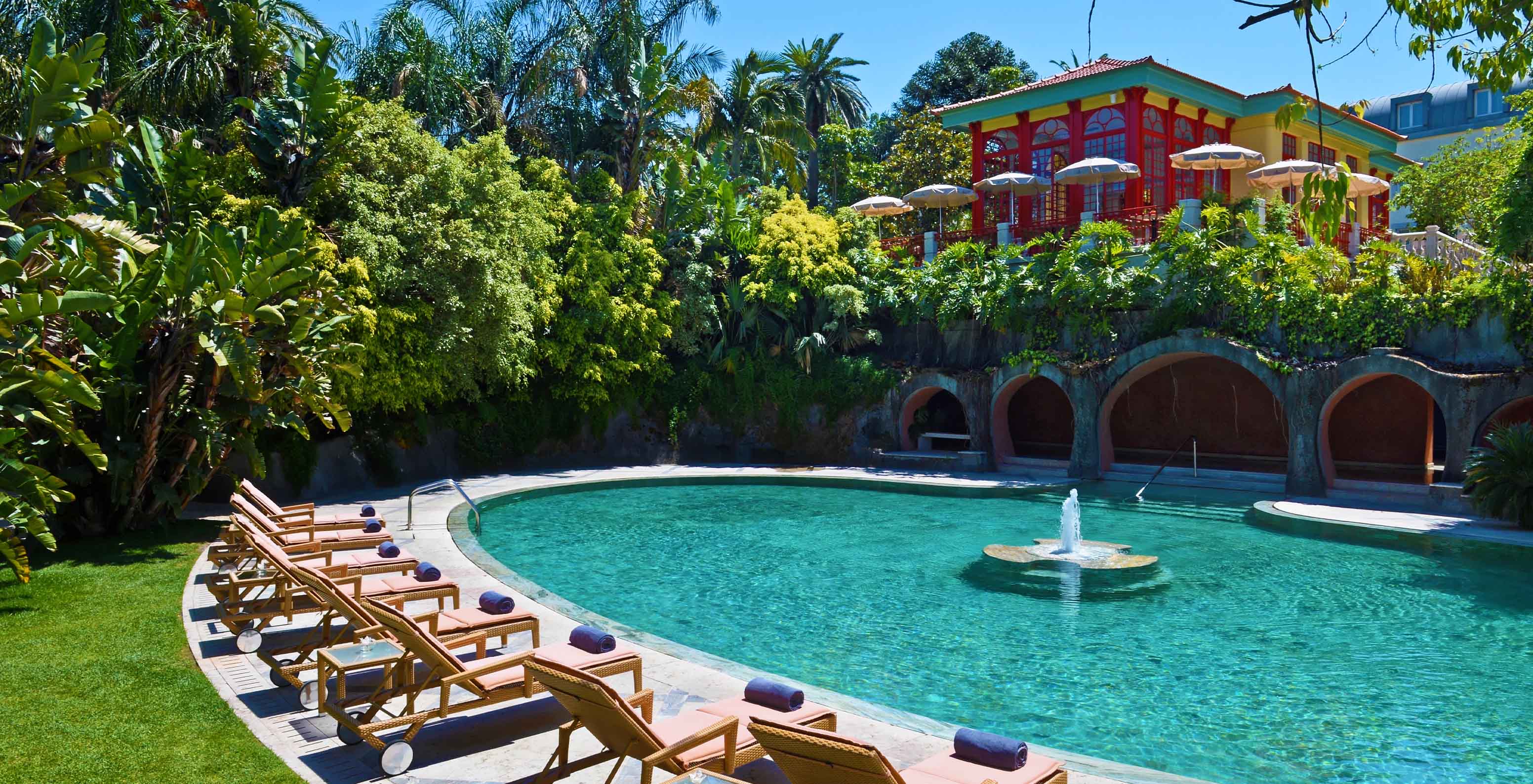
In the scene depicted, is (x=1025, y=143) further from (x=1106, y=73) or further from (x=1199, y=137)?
(x=1199, y=137)

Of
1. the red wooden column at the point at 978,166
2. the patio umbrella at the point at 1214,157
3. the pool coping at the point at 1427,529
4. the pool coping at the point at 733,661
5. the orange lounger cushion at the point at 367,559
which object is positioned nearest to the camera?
the pool coping at the point at 733,661

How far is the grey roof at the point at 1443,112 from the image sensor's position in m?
48.1

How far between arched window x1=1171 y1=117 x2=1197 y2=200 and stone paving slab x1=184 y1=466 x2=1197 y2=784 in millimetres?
24380

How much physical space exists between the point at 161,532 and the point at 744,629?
A: 7896 mm

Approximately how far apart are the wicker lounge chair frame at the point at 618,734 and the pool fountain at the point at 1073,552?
7.77 meters

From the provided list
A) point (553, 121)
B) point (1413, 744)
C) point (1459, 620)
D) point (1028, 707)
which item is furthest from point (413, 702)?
point (553, 121)

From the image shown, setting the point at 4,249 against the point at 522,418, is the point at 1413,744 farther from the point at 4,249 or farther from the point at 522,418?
the point at 522,418

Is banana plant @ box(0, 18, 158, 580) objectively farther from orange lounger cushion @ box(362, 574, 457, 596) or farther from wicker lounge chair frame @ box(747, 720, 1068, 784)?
wicker lounge chair frame @ box(747, 720, 1068, 784)

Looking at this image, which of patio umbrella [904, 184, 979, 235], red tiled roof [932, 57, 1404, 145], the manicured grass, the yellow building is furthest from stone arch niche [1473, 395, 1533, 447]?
the manicured grass

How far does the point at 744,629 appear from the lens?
979 cm

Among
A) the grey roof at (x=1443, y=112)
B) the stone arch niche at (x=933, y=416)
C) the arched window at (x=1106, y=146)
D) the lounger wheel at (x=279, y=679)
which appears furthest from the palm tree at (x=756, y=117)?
the grey roof at (x=1443, y=112)

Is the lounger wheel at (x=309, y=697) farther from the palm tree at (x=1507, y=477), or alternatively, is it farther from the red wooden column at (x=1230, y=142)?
the red wooden column at (x=1230, y=142)

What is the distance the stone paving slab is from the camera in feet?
17.8

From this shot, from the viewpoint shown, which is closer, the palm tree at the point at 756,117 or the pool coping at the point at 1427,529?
the pool coping at the point at 1427,529
